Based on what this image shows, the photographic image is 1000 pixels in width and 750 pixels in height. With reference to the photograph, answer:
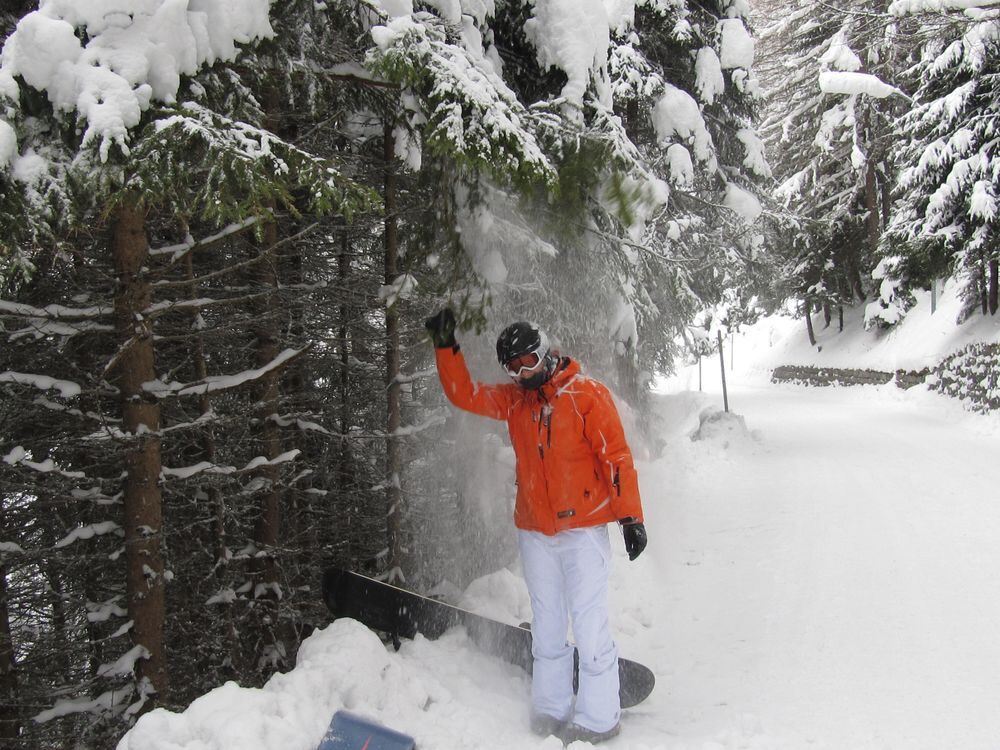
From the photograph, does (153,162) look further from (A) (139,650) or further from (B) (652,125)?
(B) (652,125)

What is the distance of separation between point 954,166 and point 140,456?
57.5 ft

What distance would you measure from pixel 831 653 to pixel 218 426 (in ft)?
14.6

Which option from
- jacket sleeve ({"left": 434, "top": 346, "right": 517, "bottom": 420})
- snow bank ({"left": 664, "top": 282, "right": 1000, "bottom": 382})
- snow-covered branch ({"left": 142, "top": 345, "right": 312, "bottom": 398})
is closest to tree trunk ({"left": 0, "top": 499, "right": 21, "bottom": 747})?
snow-covered branch ({"left": 142, "top": 345, "right": 312, "bottom": 398})

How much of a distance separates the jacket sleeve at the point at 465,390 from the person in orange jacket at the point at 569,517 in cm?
17

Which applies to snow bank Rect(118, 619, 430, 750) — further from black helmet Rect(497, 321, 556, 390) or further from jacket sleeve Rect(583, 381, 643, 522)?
black helmet Rect(497, 321, 556, 390)

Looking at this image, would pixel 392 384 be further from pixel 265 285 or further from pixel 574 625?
pixel 574 625

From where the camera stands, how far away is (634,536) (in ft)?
11.5

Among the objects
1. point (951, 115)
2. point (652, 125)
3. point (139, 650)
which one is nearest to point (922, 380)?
point (951, 115)

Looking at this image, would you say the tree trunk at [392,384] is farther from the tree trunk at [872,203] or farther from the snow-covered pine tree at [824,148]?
the tree trunk at [872,203]

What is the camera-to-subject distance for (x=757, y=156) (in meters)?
10.4

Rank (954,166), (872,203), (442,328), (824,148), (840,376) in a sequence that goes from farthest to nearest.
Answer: (840,376)
(872,203)
(824,148)
(954,166)
(442,328)

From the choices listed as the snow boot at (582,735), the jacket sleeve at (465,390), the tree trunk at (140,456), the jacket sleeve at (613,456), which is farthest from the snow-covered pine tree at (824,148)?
the tree trunk at (140,456)

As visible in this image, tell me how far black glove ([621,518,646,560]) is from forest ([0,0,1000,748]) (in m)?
1.87

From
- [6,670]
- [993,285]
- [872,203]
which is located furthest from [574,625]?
[872,203]
